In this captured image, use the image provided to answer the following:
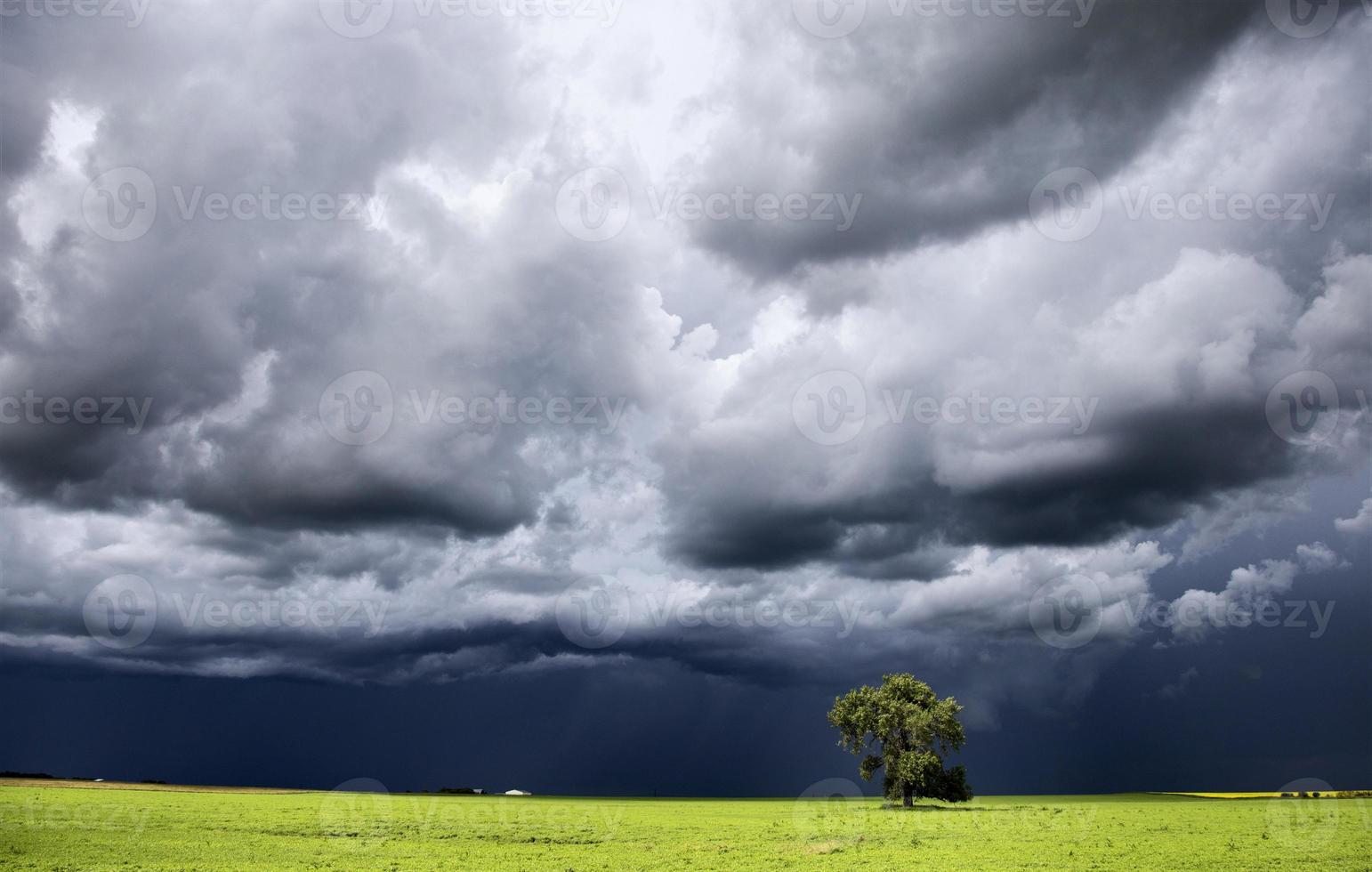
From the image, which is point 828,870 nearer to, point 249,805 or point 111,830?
point 111,830

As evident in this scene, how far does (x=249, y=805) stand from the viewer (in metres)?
108

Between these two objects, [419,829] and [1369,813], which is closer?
[419,829]

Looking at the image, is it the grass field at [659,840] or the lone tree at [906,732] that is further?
the lone tree at [906,732]

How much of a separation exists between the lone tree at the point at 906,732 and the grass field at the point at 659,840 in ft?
11.0

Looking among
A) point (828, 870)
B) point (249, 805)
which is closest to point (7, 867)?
point (828, 870)

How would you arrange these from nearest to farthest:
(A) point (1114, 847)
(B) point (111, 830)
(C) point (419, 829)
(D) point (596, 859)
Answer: (D) point (596, 859) → (A) point (1114, 847) → (B) point (111, 830) → (C) point (419, 829)

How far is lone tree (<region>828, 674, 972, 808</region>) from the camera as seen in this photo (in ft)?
315

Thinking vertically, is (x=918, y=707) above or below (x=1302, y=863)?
above

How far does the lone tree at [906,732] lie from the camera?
3784 inches

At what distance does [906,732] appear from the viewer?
98.9 metres

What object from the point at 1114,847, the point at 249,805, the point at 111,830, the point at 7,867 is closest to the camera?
the point at 7,867

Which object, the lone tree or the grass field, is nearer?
the grass field

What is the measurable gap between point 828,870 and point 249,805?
92.5 m

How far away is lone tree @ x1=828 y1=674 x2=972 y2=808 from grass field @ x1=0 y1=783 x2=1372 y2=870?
337 centimetres
